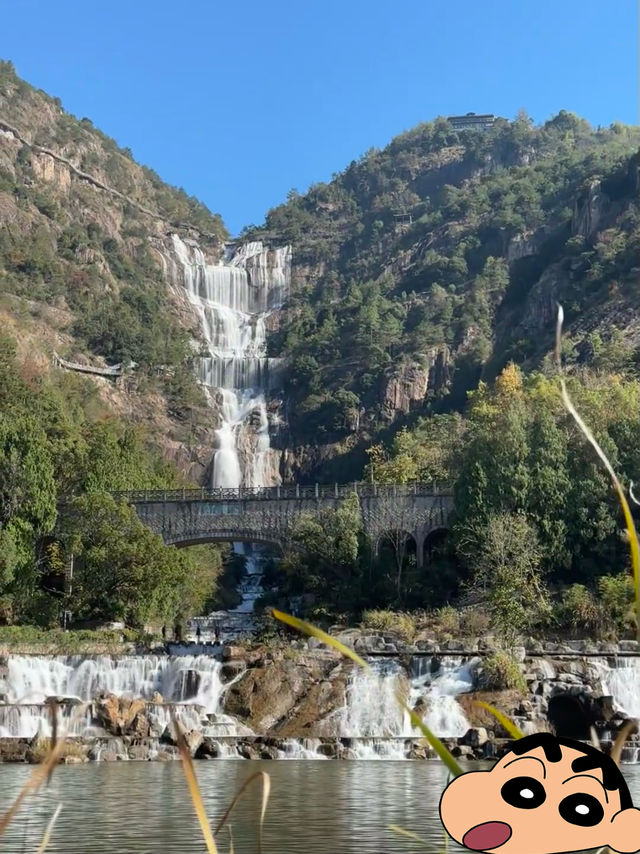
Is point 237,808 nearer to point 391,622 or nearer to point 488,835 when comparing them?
point 488,835

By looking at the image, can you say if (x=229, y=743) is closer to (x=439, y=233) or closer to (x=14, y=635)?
(x=14, y=635)

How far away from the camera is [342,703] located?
3791 cm

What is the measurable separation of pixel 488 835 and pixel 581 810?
1.14 ft

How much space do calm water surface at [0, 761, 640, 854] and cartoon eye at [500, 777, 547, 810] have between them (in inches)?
403

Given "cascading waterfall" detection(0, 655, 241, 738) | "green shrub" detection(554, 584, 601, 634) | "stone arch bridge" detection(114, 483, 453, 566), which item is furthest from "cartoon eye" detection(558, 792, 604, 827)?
"stone arch bridge" detection(114, 483, 453, 566)

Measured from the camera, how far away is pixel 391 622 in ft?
159

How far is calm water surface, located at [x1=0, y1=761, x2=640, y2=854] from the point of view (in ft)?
50.0

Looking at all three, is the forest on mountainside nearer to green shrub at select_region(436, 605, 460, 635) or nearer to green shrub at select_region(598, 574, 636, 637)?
green shrub at select_region(598, 574, 636, 637)

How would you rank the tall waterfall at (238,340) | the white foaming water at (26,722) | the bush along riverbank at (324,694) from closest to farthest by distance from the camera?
the bush along riverbank at (324,694)
the white foaming water at (26,722)
the tall waterfall at (238,340)

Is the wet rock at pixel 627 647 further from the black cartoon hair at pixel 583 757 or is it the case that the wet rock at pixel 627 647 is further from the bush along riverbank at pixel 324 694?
the black cartoon hair at pixel 583 757

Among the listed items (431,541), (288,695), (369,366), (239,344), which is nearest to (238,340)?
(239,344)

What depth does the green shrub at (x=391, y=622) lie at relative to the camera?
47.0 m

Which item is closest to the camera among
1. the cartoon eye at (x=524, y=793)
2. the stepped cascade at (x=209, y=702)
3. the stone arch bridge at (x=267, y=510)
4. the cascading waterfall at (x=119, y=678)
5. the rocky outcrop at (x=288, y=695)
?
the cartoon eye at (x=524, y=793)

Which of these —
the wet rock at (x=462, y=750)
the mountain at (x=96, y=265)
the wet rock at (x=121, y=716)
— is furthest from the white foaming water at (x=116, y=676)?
the mountain at (x=96, y=265)
